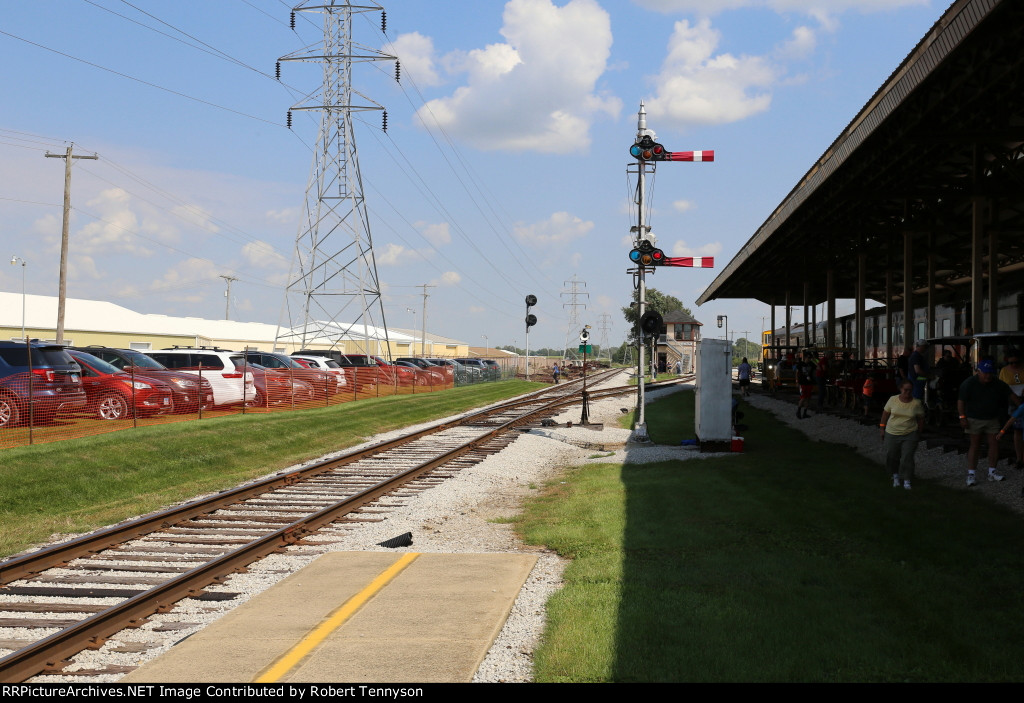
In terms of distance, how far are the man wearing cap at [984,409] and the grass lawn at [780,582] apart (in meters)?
0.47

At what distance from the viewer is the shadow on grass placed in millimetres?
5641

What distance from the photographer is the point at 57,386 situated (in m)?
18.4

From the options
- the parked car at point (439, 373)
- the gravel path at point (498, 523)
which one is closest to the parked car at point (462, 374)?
the parked car at point (439, 373)

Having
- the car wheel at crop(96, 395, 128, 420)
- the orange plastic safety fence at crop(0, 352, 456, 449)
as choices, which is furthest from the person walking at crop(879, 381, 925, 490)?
the car wheel at crop(96, 395, 128, 420)

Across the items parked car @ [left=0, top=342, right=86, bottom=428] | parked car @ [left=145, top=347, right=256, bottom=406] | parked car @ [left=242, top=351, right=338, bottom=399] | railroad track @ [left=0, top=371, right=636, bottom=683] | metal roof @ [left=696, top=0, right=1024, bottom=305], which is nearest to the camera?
railroad track @ [left=0, top=371, right=636, bottom=683]

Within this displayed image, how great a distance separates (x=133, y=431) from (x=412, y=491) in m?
8.05

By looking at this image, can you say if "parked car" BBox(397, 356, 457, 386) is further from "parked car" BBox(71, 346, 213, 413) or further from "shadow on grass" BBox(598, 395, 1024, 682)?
"shadow on grass" BBox(598, 395, 1024, 682)

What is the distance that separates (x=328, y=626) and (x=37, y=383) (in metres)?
14.3

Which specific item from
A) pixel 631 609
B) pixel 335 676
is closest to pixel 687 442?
pixel 631 609

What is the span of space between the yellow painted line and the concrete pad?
0.05 m

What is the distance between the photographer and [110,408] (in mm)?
20031

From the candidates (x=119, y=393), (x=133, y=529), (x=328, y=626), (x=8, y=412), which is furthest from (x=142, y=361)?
(x=328, y=626)

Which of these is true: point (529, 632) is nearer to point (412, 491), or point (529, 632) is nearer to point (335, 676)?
point (335, 676)

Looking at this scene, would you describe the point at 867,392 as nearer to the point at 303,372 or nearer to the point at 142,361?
the point at 303,372
